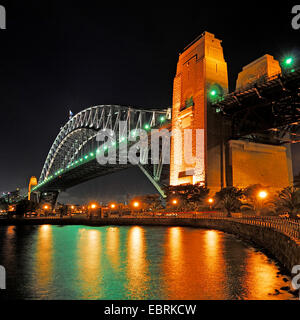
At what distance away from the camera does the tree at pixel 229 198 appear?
97.8 feet

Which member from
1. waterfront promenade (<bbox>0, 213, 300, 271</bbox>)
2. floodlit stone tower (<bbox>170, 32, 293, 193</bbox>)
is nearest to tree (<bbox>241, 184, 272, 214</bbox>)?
floodlit stone tower (<bbox>170, 32, 293, 193</bbox>)

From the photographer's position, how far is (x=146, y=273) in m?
11.7

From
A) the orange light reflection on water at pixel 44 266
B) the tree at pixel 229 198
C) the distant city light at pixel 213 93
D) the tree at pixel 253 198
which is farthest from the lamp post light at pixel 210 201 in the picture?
the orange light reflection on water at pixel 44 266

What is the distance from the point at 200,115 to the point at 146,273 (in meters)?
29.1

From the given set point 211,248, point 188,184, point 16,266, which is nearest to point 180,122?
point 188,184

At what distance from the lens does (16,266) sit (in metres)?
14.1

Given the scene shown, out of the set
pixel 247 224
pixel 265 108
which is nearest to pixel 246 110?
pixel 265 108

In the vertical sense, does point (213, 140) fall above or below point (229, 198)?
above

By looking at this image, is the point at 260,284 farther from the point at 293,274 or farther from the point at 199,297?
the point at 199,297

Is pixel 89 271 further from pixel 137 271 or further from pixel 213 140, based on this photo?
pixel 213 140

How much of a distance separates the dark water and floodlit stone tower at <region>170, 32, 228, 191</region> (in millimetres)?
18788

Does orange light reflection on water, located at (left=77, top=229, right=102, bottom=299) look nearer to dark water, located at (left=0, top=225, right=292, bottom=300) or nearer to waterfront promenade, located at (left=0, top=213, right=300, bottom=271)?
dark water, located at (left=0, top=225, right=292, bottom=300)

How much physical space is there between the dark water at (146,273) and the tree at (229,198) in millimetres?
11451

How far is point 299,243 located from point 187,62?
37892mm
